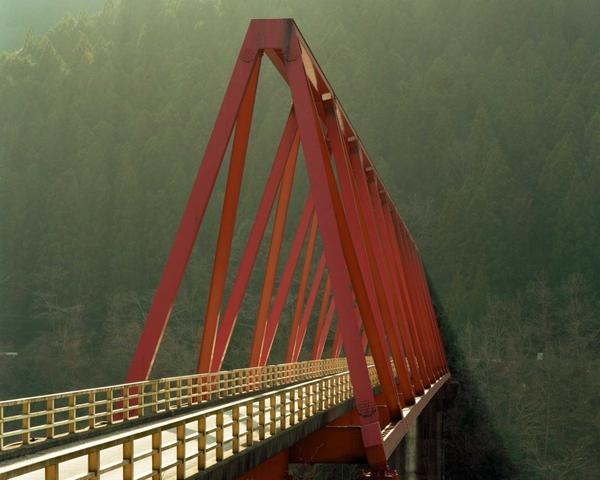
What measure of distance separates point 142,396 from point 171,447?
10.8 meters

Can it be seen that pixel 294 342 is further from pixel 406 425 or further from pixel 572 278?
pixel 572 278

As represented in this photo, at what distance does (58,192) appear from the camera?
159000 millimetres

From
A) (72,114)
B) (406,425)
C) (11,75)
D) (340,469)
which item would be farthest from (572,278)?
(406,425)

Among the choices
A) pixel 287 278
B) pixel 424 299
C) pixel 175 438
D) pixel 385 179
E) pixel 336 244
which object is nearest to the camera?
pixel 175 438

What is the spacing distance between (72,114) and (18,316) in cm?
4632

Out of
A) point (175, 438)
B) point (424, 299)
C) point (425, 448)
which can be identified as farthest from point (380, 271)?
point (425, 448)

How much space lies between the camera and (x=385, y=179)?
160 meters

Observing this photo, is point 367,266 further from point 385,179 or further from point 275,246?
point 385,179

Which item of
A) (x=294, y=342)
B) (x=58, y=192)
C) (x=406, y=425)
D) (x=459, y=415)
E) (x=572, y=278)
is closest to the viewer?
(x=406, y=425)

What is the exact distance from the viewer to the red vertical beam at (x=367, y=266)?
24.1m

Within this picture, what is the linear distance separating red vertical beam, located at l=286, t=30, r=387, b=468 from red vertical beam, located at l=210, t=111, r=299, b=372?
5.88 m

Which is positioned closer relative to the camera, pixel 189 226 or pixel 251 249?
pixel 189 226

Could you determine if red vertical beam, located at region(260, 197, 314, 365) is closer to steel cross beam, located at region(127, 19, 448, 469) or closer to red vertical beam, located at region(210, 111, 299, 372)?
steel cross beam, located at region(127, 19, 448, 469)

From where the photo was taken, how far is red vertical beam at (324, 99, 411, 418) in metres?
24.1
